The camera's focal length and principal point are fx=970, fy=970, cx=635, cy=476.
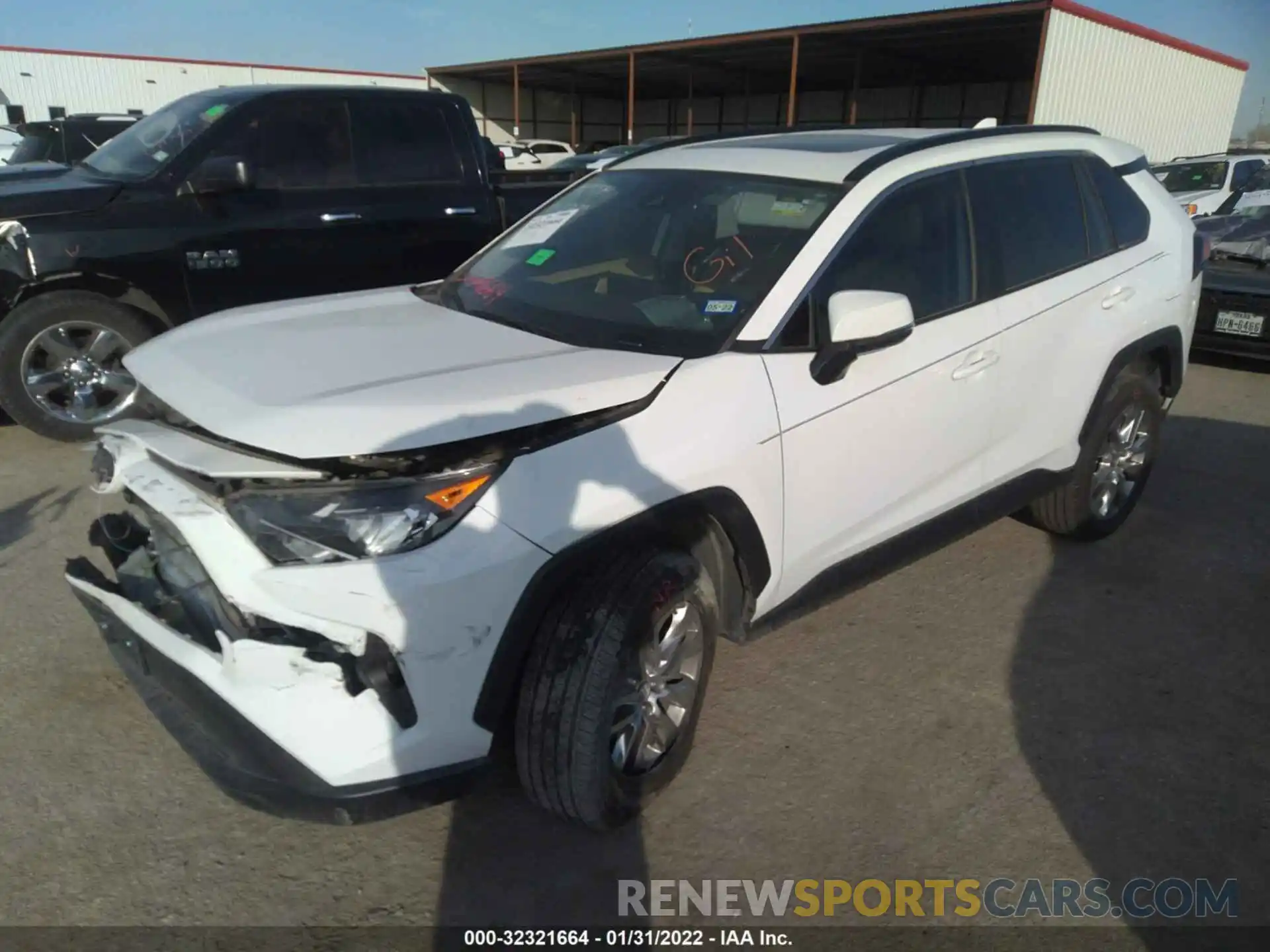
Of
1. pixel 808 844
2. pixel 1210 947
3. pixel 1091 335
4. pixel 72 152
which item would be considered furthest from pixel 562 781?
pixel 72 152

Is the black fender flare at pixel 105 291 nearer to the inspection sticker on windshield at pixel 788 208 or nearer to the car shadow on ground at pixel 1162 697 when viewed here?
the inspection sticker on windshield at pixel 788 208

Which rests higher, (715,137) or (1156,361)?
(715,137)

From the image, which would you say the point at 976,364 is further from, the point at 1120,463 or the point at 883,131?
the point at 1120,463

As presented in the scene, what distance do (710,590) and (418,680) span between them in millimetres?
916

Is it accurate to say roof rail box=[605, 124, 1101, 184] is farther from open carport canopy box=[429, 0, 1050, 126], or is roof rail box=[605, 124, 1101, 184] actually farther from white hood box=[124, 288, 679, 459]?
open carport canopy box=[429, 0, 1050, 126]

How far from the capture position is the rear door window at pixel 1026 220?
3.53 metres

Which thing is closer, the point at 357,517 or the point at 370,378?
the point at 357,517

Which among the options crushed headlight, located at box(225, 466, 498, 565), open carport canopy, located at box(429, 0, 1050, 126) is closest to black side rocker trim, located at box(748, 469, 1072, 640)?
crushed headlight, located at box(225, 466, 498, 565)

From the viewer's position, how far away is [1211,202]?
13.9 m

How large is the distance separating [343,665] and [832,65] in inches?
1146

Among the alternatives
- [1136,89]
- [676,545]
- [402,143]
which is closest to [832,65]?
[1136,89]

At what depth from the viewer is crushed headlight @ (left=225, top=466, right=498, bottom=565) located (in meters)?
2.12

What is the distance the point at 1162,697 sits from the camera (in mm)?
3352

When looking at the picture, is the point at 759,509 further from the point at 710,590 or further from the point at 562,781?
Answer: the point at 562,781
